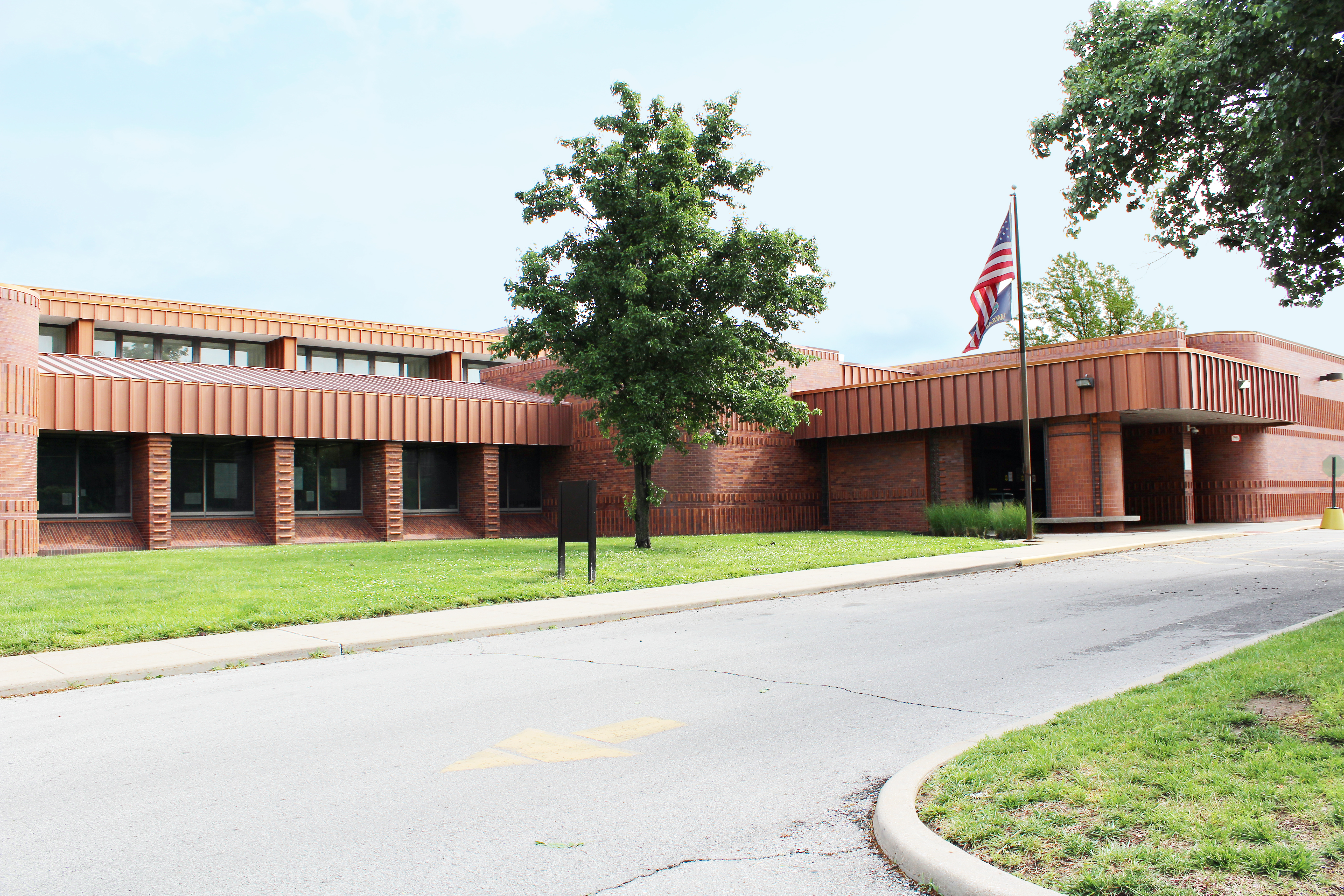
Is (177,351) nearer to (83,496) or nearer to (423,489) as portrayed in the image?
(83,496)

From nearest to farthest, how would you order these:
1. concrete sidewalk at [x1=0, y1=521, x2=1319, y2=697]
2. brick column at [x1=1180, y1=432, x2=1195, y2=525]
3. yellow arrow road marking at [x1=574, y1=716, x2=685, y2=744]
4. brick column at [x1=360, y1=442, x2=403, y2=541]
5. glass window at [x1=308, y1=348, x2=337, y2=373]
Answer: yellow arrow road marking at [x1=574, y1=716, x2=685, y2=744], concrete sidewalk at [x1=0, y1=521, x2=1319, y2=697], brick column at [x1=360, y1=442, x2=403, y2=541], brick column at [x1=1180, y1=432, x2=1195, y2=525], glass window at [x1=308, y1=348, x2=337, y2=373]

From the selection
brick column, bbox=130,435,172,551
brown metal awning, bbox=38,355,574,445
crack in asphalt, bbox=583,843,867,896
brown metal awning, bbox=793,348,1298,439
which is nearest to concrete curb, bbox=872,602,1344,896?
crack in asphalt, bbox=583,843,867,896

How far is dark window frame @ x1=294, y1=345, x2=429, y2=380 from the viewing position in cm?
3712

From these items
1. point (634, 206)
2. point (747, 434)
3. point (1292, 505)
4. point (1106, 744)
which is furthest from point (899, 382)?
point (1106, 744)

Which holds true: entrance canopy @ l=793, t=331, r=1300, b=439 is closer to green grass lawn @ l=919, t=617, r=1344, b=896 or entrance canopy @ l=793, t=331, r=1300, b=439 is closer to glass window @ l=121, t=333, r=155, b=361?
green grass lawn @ l=919, t=617, r=1344, b=896

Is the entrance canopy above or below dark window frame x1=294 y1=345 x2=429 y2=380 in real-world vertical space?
below

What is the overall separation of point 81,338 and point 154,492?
997cm

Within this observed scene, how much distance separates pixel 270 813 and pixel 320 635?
236 inches

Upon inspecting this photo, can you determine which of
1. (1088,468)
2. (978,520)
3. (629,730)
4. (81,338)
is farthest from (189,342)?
(629,730)

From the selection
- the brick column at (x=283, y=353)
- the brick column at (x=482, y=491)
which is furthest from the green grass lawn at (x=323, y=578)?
the brick column at (x=283, y=353)

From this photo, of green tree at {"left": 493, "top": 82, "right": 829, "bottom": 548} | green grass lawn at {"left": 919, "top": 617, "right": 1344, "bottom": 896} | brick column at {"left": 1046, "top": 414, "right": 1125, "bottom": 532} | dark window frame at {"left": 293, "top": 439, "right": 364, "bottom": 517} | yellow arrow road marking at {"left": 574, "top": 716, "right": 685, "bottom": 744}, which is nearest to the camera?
green grass lawn at {"left": 919, "top": 617, "right": 1344, "bottom": 896}

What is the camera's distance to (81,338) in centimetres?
3259

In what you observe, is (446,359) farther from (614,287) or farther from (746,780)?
(746,780)

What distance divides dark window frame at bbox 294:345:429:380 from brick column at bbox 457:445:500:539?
516 cm
